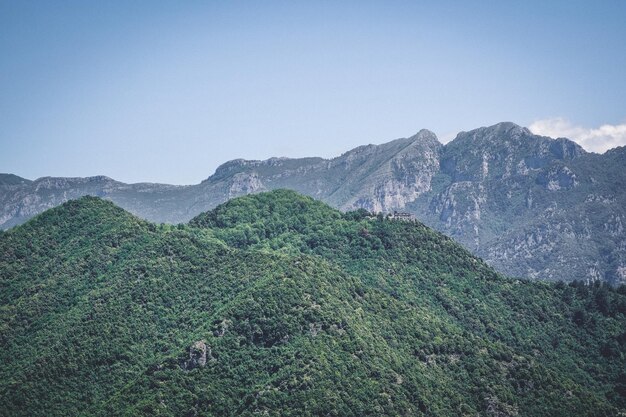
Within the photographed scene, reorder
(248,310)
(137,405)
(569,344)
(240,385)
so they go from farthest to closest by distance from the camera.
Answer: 1. (569,344)
2. (248,310)
3. (240,385)
4. (137,405)

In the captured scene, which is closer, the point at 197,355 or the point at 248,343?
the point at 197,355

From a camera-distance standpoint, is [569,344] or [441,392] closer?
[441,392]

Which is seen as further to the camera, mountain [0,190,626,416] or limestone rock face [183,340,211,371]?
limestone rock face [183,340,211,371]

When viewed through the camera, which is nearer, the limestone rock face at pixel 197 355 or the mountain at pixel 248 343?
the mountain at pixel 248 343

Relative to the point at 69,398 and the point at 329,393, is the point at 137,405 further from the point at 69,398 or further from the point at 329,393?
the point at 329,393

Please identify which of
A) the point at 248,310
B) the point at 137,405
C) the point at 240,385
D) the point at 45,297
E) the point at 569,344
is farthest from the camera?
the point at 569,344

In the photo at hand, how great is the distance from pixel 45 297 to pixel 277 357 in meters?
61.4

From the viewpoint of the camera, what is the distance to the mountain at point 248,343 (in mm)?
140000

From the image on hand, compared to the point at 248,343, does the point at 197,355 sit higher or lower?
lower

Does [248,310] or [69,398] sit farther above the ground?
[248,310]

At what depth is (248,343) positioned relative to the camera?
152250 mm

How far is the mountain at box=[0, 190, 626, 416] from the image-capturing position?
5512 inches

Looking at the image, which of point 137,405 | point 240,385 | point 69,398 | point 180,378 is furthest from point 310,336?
point 69,398

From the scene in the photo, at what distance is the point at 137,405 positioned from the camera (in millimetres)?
131875
